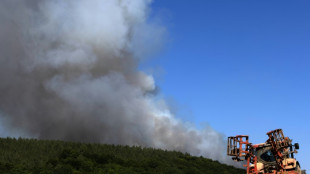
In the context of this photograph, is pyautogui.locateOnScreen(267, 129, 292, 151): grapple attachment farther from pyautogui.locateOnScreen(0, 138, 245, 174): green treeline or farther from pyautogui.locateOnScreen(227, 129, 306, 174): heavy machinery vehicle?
pyautogui.locateOnScreen(0, 138, 245, 174): green treeline

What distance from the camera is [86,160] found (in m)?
30.7

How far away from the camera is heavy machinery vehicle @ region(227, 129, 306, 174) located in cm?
2245

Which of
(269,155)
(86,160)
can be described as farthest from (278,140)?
(86,160)

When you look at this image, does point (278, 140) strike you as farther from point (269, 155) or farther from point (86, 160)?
point (86, 160)

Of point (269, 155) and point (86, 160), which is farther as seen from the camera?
point (86, 160)

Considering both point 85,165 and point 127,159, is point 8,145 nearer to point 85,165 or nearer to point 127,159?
point 85,165

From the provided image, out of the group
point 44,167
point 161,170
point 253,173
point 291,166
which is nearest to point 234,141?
point 253,173

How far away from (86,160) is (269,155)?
16213 mm

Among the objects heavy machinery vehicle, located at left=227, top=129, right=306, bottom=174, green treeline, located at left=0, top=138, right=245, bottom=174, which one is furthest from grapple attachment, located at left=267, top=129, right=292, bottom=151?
green treeline, located at left=0, top=138, right=245, bottom=174

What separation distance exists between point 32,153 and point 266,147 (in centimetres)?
2142

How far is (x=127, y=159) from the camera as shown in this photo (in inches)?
1358

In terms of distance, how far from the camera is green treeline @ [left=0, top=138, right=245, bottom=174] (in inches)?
1081

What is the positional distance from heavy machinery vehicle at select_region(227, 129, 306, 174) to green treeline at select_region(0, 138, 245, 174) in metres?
10.3

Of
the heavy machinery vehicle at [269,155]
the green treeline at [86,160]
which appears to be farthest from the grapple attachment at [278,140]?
the green treeline at [86,160]
